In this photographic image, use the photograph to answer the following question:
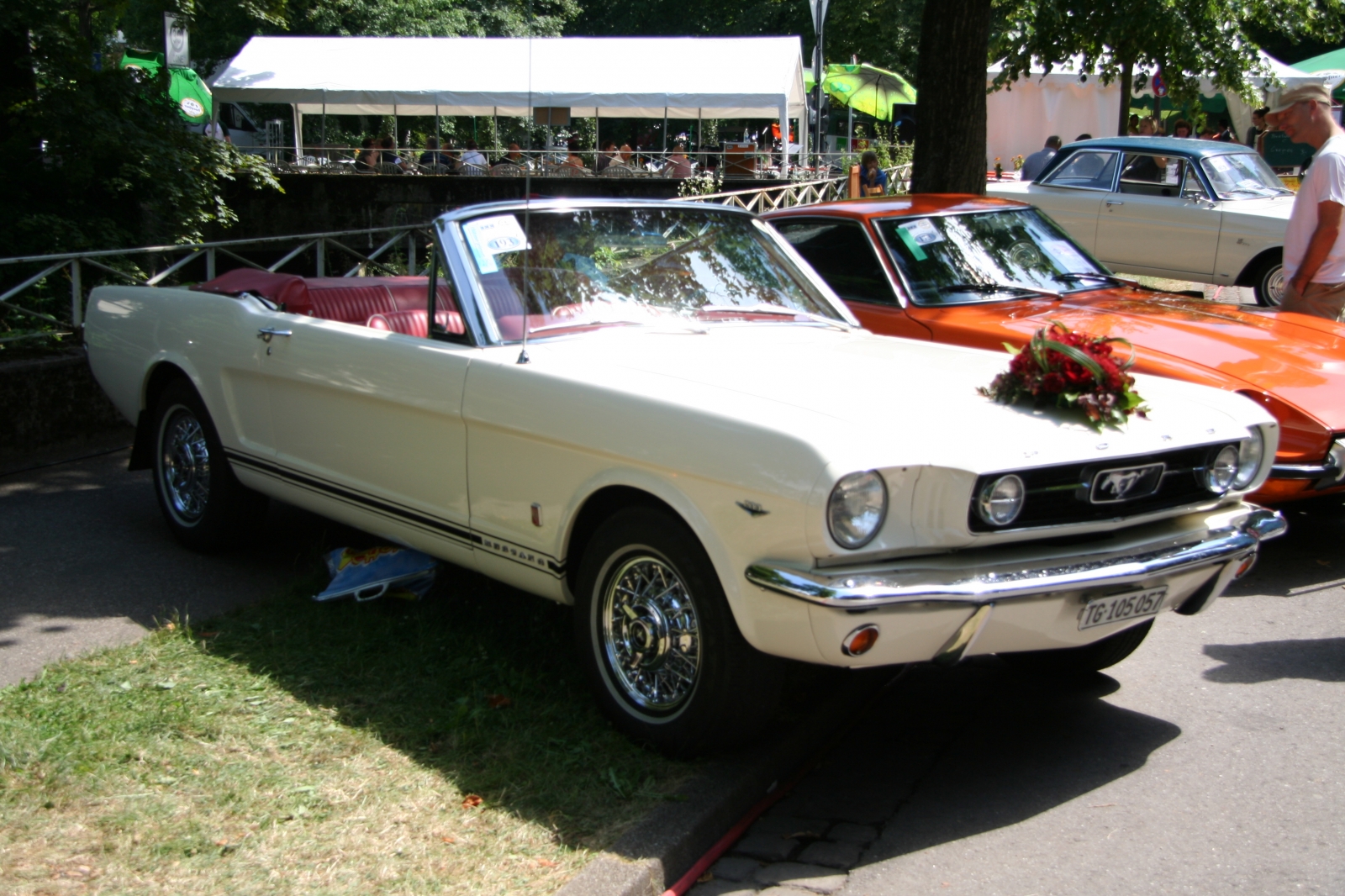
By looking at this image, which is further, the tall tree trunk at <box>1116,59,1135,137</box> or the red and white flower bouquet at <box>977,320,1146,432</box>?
the tall tree trunk at <box>1116,59,1135,137</box>

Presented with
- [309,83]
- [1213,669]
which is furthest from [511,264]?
[309,83]

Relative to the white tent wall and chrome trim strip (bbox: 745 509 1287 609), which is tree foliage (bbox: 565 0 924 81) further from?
chrome trim strip (bbox: 745 509 1287 609)

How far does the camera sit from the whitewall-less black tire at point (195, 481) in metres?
5.62

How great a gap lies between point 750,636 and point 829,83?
30.9 meters

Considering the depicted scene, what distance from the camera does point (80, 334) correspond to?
860 centimetres

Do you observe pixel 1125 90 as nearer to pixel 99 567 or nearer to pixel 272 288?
pixel 272 288

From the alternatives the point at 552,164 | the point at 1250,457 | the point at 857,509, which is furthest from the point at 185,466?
the point at 552,164

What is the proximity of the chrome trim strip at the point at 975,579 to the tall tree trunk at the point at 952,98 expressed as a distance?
278 inches

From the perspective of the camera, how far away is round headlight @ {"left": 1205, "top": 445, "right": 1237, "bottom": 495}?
12.8 ft

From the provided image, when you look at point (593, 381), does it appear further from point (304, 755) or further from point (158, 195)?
point (158, 195)

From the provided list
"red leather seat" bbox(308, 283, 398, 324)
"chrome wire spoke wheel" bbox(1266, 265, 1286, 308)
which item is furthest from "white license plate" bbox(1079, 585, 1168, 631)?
"chrome wire spoke wheel" bbox(1266, 265, 1286, 308)

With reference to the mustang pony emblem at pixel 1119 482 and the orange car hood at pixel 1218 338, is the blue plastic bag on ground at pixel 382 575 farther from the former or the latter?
the orange car hood at pixel 1218 338

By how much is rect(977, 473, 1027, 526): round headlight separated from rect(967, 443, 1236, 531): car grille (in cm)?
1

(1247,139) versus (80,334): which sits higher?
(1247,139)
